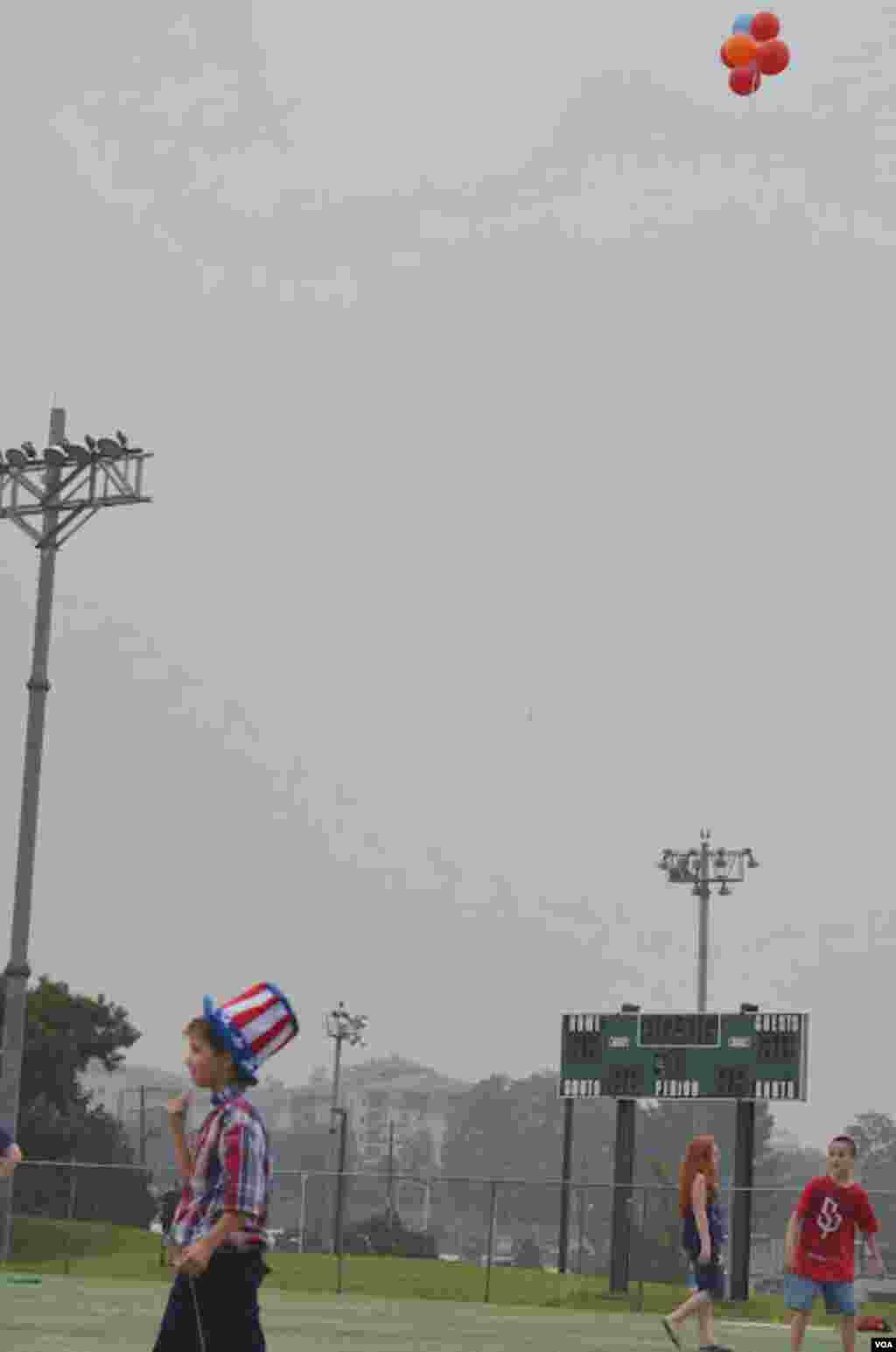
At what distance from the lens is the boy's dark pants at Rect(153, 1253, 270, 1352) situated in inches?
324

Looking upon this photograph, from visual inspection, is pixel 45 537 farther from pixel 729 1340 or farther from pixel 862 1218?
pixel 862 1218

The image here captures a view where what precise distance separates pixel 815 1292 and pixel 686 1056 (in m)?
28.4

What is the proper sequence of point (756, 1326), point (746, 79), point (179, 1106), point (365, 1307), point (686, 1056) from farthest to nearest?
1. point (686, 1056)
2. point (756, 1326)
3. point (365, 1307)
4. point (746, 79)
5. point (179, 1106)

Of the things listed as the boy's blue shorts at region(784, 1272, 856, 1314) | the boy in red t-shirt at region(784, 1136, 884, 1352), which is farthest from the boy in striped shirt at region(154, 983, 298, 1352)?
the boy's blue shorts at region(784, 1272, 856, 1314)

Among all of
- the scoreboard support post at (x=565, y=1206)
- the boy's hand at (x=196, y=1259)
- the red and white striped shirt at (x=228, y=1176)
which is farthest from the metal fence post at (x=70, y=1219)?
the boy's hand at (x=196, y=1259)

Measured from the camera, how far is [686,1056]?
44.9 metres

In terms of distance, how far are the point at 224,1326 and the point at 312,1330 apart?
14876mm

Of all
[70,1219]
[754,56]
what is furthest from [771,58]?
[70,1219]

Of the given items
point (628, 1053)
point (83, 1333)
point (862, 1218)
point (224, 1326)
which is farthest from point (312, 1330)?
point (628, 1053)

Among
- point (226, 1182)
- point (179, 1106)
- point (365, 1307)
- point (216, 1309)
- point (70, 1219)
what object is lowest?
point (365, 1307)

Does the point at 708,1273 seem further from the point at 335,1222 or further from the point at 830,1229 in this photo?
the point at 335,1222

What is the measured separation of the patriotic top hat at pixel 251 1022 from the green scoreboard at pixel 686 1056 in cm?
3606

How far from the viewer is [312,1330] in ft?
74.3

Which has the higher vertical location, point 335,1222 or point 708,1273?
point 708,1273
